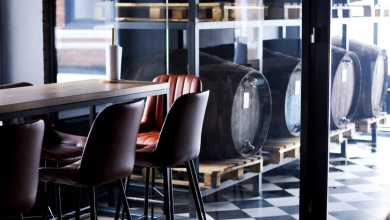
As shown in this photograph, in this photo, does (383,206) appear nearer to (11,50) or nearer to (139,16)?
(139,16)

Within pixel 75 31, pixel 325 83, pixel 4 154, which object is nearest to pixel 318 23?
pixel 325 83

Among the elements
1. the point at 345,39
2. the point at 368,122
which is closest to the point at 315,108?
the point at 368,122

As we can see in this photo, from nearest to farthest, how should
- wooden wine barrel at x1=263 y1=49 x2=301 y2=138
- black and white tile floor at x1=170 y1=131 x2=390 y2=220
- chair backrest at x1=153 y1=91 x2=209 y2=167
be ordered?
chair backrest at x1=153 y1=91 x2=209 y2=167 < black and white tile floor at x1=170 y1=131 x2=390 y2=220 < wooden wine barrel at x1=263 y1=49 x2=301 y2=138

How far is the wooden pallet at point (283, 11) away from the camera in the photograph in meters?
4.23

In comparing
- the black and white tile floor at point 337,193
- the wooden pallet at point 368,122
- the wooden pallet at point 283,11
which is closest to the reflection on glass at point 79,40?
the wooden pallet at point 283,11

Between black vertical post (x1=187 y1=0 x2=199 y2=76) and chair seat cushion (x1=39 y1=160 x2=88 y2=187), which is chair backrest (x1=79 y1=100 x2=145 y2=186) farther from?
black vertical post (x1=187 y1=0 x2=199 y2=76)

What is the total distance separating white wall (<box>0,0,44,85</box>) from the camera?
520cm

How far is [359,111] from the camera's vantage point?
4.18m

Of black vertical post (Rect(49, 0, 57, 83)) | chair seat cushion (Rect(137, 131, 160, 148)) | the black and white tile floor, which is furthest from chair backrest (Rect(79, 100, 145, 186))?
black vertical post (Rect(49, 0, 57, 83))

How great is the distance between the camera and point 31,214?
4.77 metres

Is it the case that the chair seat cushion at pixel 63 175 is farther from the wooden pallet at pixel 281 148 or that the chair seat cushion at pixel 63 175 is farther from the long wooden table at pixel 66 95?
the wooden pallet at pixel 281 148

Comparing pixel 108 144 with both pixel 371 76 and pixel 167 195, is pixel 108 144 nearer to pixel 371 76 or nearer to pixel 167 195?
pixel 167 195

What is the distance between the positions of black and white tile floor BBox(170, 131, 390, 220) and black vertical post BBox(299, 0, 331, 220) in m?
0.07

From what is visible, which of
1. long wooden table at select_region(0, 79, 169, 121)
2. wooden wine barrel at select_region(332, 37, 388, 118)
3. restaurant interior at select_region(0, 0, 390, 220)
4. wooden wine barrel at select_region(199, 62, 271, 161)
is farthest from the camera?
wooden wine barrel at select_region(199, 62, 271, 161)
